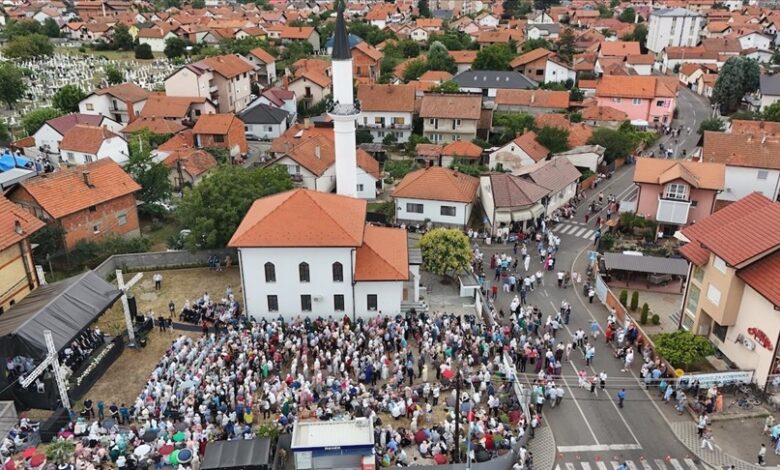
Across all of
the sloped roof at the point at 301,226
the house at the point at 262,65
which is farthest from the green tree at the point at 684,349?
the house at the point at 262,65

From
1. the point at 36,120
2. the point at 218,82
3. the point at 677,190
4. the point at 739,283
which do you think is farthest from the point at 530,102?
the point at 36,120

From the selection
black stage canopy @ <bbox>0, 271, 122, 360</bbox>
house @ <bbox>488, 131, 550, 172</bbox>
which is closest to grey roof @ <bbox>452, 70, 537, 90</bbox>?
house @ <bbox>488, 131, 550, 172</bbox>

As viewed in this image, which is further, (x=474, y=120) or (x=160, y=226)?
(x=474, y=120)

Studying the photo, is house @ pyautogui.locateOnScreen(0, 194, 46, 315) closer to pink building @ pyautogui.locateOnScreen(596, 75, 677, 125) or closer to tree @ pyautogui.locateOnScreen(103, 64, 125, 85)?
pink building @ pyautogui.locateOnScreen(596, 75, 677, 125)

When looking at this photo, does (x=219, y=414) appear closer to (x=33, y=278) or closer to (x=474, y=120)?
(x=33, y=278)

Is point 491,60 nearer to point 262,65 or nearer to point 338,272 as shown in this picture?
point 262,65

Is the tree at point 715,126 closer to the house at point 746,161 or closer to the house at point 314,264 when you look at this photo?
the house at point 746,161

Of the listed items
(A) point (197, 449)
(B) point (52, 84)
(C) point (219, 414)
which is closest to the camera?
(A) point (197, 449)

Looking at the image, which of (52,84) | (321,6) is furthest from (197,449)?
(321,6)
